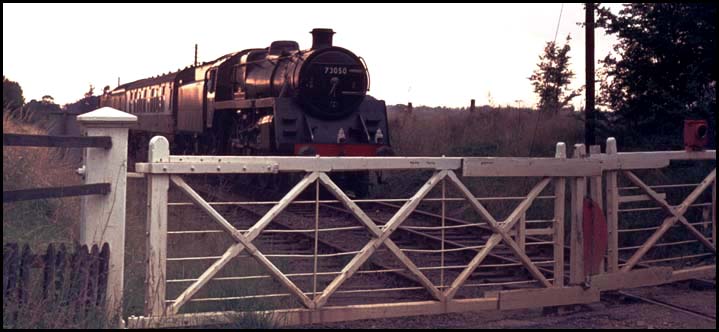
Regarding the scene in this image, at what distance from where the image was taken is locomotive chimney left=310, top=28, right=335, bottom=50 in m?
18.6

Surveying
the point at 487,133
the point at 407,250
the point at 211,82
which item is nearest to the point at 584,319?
the point at 407,250

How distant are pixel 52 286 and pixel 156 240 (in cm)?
72

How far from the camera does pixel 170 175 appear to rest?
594 cm

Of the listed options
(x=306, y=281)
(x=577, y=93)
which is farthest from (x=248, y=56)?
(x=306, y=281)

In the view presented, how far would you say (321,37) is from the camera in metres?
18.6

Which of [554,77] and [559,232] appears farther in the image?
[554,77]

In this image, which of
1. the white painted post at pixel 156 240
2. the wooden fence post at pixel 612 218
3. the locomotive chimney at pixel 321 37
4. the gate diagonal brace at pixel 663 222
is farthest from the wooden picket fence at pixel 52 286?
the locomotive chimney at pixel 321 37

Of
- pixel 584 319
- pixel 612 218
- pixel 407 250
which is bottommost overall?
pixel 584 319

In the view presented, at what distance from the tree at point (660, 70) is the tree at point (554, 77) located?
889 centimetres

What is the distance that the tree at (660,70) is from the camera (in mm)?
15117

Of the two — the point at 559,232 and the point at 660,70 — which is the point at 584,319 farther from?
the point at 660,70

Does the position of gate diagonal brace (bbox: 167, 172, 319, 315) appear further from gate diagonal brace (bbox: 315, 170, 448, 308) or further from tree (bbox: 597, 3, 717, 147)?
tree (bbox: 597, 3, 717, 147)

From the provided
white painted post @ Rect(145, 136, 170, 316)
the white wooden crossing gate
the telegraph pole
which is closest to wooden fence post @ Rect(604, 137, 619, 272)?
the white wooden crossing gate

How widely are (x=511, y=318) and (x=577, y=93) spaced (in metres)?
17.9
